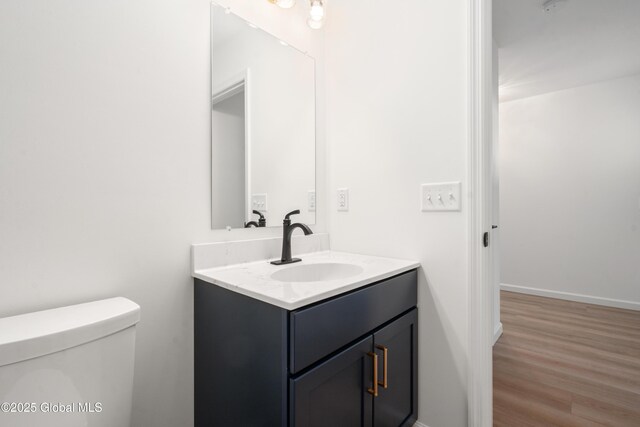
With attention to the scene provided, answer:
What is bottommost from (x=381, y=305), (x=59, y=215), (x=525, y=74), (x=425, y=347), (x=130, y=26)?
(x=425, y=347)

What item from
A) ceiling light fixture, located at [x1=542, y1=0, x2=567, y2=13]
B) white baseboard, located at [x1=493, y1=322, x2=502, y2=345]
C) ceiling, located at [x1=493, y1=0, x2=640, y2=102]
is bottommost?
white baseboard, located at [x1=493, y1=322, x2=502, y2=345]

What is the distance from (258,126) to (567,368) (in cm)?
242

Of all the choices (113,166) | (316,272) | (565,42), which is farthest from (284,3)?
(565,42)

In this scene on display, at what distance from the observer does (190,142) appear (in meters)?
1.12

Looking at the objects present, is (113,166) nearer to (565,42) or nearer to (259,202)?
(259,202)

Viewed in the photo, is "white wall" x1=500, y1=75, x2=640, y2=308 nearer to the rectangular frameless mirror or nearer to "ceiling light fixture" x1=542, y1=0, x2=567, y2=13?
"ceiling light fixture" x1=542, y1=0, x2=567, y2=13

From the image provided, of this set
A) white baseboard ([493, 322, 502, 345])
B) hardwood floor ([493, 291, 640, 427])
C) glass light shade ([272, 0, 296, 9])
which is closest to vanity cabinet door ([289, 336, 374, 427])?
hardwood floor ([493, 291, 640, 427])

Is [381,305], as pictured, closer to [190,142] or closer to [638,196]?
[190,142]

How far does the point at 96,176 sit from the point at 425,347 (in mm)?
1411

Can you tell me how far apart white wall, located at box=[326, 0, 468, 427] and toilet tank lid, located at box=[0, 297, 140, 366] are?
107 centimetres

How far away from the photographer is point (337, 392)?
2.89ft

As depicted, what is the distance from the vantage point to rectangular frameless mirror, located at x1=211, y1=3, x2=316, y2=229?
1.21m

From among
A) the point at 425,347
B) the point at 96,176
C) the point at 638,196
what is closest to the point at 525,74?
the point at 638,196

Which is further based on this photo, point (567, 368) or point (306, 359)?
point (567, 368)
